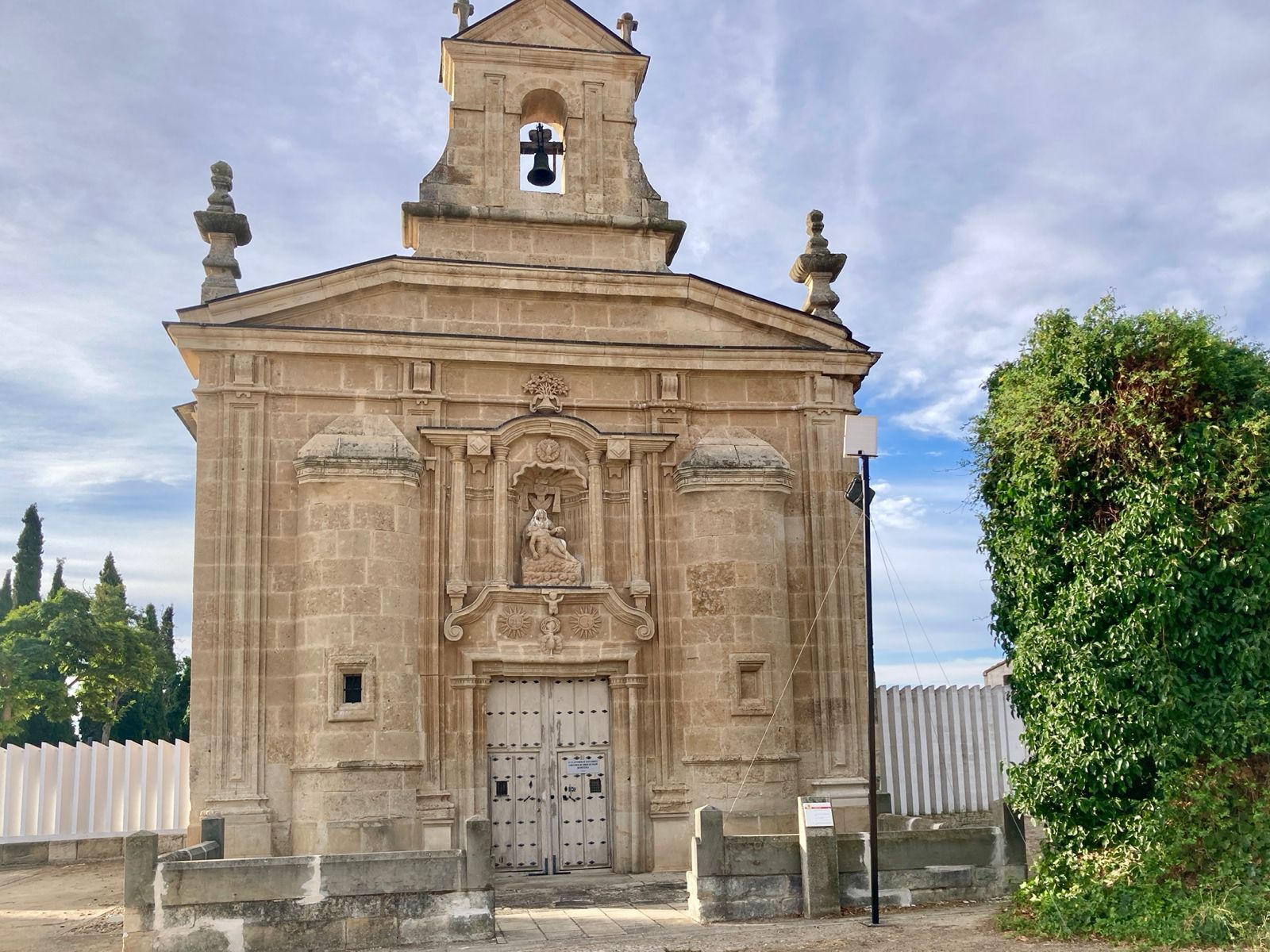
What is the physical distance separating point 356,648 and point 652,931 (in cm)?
516

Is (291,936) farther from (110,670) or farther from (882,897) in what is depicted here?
(110,670)

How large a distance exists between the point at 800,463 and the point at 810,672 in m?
2.90

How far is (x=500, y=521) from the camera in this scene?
1531 centimetres

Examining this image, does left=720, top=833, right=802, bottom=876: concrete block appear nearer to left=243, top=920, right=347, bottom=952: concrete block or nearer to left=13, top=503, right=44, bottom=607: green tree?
left=243, top=920, right=347, bottom=952: concrete block

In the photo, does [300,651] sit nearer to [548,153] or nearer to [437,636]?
[437,636]

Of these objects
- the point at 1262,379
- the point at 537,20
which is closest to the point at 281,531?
the point at 537,20

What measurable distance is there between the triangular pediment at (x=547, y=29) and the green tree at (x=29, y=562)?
125ft

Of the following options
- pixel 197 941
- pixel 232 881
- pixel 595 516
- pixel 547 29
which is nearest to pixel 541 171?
pixel 547 29

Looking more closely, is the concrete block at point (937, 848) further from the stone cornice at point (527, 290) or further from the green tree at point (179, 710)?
the green tree at point (179, 710)

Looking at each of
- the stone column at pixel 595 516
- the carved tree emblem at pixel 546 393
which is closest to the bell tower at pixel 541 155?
the carved tree emblem at pixel 546 393

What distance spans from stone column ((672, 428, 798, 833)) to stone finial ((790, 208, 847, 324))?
9.13 ft

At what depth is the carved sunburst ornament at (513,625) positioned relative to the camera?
1503 cm

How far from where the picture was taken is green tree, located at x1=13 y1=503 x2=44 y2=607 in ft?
153

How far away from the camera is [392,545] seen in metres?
14.6
